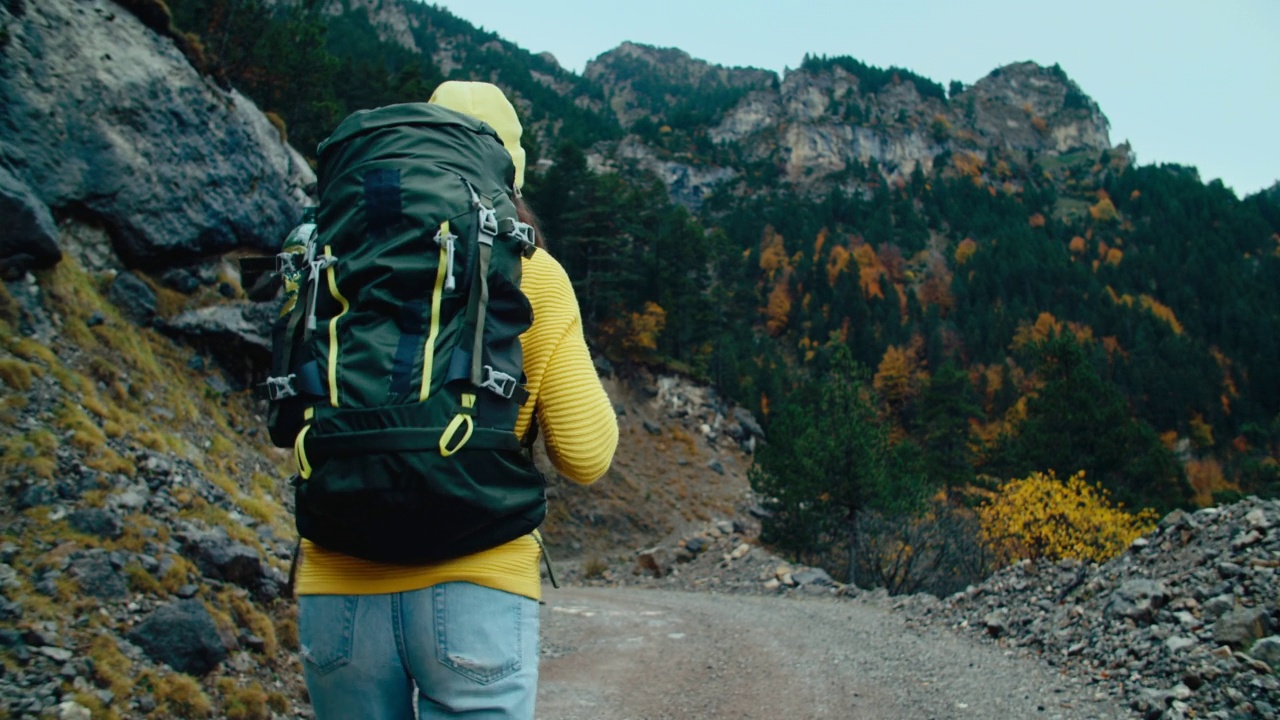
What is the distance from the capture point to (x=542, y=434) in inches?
63.4

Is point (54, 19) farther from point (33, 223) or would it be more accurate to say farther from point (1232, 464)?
point (1232, 464)

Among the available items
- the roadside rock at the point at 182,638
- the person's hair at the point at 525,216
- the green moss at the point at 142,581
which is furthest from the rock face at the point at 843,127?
the person's hair at the point at 525,216

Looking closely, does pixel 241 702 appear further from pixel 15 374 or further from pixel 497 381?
pixel 497 381

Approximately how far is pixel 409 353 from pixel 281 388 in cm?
30

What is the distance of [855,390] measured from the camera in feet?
61.9

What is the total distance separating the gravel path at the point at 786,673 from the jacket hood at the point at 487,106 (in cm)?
480

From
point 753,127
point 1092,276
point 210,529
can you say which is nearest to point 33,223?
point 210,529

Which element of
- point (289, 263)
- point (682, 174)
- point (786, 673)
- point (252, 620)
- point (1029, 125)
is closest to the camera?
point (289, 263)

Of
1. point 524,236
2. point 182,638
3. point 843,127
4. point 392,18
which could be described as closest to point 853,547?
point 182,638

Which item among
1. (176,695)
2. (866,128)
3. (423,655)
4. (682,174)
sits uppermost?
(866,128)

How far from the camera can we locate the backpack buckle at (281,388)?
1420 mm

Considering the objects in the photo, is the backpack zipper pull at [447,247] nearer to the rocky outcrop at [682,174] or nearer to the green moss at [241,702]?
the green moss at [241,702]

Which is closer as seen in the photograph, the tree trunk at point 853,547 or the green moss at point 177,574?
the green moss at point 177,574

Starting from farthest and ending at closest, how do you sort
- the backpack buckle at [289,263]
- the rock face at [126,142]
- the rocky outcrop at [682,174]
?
1. the rocky outcrop at [682,174]
2. the rock face at [126,142]
3. the backpack buckle at [289,263]
